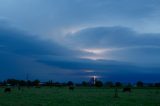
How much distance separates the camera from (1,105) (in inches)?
1173

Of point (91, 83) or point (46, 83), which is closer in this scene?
point (91, 83)

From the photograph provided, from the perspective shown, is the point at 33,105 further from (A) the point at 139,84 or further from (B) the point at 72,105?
(A) the point at 139,84

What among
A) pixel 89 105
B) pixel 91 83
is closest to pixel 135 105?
pixel 89 105

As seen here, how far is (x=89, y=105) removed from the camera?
3033cm

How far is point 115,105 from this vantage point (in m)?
30.3

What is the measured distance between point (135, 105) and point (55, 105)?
8059 millimetres

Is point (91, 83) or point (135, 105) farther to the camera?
point (91, 83)

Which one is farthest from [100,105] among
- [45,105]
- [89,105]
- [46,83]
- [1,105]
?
[46,83]

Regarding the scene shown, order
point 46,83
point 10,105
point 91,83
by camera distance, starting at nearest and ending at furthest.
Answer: point 10,105, point 91,83, point 46,83

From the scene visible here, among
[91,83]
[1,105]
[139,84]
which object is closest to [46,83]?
[91,83]

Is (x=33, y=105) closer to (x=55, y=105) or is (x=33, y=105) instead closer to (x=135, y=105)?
(x=55, y=105)

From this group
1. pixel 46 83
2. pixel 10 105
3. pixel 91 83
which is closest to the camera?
pixel 10 105

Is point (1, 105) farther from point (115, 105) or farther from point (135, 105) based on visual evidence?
point (135, 105)

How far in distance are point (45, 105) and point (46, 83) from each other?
16942 cm
